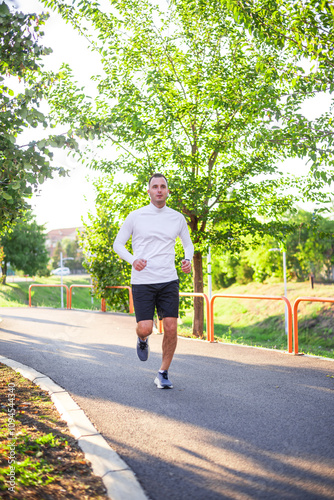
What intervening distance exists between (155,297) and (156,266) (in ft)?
1.07

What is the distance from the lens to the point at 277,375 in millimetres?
5758

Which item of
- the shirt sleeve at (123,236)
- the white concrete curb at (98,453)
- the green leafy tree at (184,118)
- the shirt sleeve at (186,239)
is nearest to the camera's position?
the white concrete curb at (98,453)

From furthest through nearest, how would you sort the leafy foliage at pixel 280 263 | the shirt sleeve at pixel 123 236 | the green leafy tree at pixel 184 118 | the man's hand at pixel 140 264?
the leafy foliage at pixel 280 263 < the green leafy tree at pixel 184 118 < the shirt sleeve at pixel 123 236 < the man's hand at pixel 140 264

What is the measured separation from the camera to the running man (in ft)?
16.4

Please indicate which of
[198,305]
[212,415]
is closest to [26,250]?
[198,305]

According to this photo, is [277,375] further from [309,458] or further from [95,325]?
[95,325]

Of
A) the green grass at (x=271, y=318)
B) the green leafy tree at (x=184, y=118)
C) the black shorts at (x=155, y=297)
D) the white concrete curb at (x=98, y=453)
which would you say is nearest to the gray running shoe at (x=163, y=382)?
the black shorts at (x=155, y=297)

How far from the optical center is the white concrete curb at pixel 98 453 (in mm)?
2674

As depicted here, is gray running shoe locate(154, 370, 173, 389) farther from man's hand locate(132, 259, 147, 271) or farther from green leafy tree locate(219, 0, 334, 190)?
green leafy tree locate(219, 0, 334, 190)

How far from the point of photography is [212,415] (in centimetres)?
412

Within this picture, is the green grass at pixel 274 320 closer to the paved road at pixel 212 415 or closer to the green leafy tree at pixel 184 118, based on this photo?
the green leafy tree at pixel 184 118

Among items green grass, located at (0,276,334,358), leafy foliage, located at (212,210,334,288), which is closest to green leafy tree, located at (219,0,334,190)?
green grass, located at (0,276,334,358)

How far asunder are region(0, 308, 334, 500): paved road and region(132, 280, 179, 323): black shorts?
0.77 meters

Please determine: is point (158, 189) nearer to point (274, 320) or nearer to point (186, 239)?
point (186, 239)
